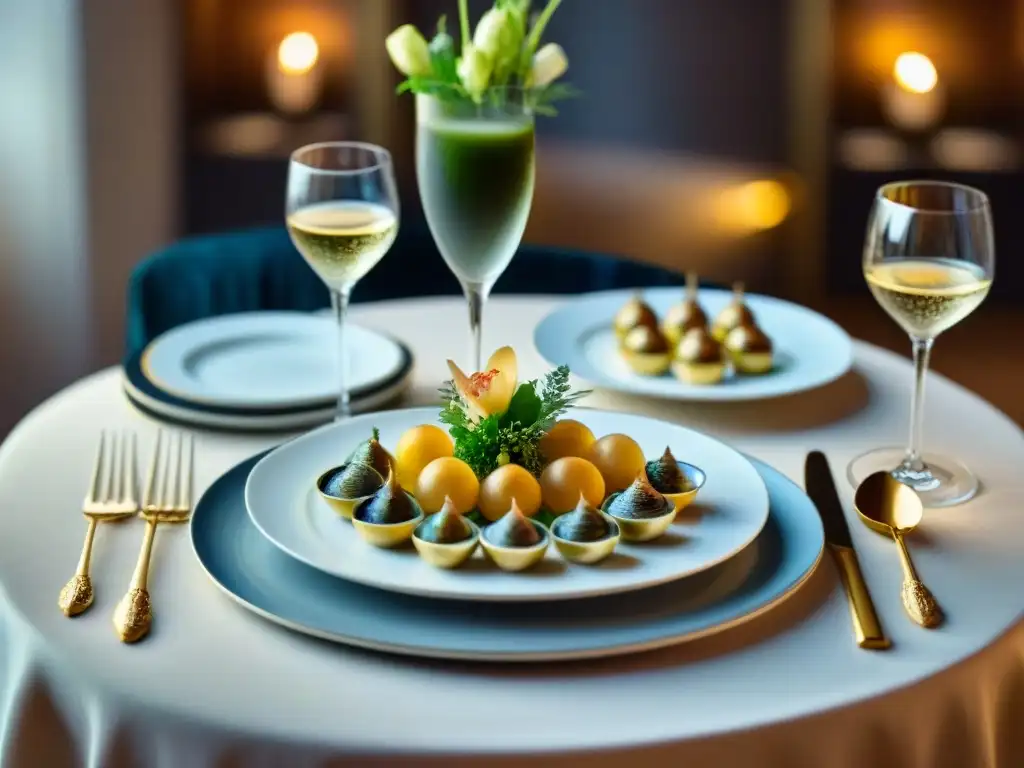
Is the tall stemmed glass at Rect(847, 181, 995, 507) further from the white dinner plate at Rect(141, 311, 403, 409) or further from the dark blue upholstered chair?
the dark blue upholstered chair

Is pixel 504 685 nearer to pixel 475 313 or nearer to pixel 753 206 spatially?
pixel 475 313

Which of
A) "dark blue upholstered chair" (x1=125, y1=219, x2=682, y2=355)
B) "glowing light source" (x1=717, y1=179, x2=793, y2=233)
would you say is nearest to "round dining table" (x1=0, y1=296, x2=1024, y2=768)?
"dark blue upholstered chair" (x1=125, y1=219, x2=682, y2=355)

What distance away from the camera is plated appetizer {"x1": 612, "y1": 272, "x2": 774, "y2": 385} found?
53.1 inches

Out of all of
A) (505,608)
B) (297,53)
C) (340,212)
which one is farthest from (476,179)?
(297,53)

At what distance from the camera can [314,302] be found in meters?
2.04

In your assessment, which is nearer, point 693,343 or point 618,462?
point 618,462

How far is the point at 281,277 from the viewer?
6.66 ft

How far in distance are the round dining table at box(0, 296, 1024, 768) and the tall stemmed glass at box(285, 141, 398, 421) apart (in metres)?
0.32

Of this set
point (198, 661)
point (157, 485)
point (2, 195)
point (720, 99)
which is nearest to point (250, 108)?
point (2, 195)

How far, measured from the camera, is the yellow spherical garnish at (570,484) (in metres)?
0.98

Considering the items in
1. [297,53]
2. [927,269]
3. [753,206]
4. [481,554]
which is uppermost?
[297,53]

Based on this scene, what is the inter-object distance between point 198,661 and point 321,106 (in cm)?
264

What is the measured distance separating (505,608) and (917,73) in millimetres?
2886

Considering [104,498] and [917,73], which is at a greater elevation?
[917,73]
